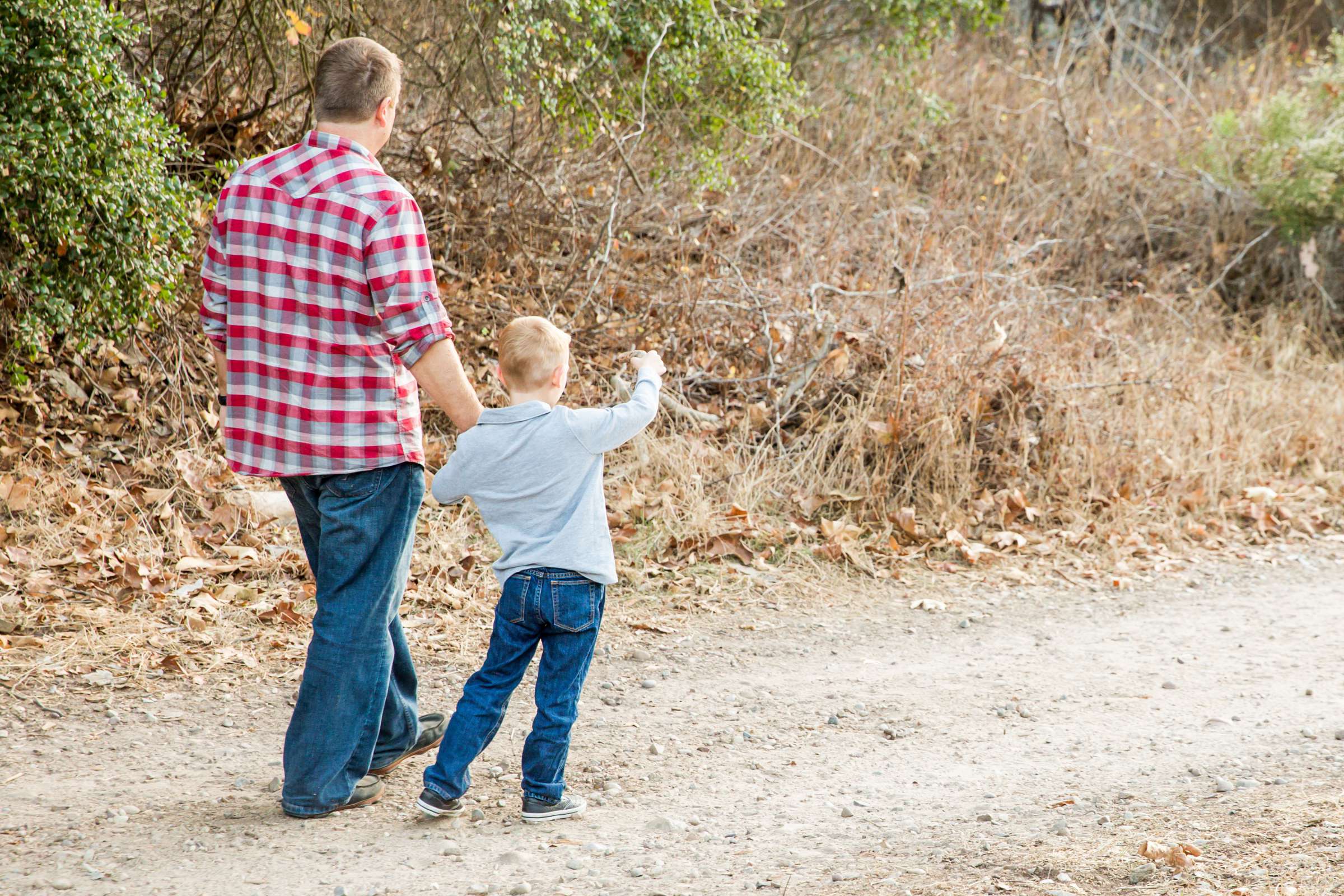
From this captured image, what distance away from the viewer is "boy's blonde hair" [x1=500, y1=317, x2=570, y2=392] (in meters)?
2.95

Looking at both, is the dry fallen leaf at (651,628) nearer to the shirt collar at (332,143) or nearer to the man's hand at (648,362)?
the man's hand at (648,362)

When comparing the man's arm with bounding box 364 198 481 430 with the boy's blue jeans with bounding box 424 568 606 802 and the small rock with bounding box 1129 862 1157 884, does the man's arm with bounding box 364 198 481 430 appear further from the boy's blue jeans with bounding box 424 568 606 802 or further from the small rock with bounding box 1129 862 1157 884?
the small rock with bounding box 1129 862 1157 884

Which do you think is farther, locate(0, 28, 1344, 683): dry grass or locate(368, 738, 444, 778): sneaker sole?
locate(0, 28, 1344, 683): dry grass

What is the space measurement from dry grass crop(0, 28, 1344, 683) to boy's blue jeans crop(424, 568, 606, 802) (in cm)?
156

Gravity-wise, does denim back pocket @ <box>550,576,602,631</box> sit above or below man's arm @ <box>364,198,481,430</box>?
below

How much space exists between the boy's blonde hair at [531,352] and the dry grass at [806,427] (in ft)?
6.57

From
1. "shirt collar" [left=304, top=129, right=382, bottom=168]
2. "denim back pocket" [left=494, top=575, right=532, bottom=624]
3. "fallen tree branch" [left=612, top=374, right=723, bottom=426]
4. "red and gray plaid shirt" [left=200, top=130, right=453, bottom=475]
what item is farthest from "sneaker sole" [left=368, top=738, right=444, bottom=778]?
"fallen tree branch" [left=612, top=374, right=723, bottom=426]

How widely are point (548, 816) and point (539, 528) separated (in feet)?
2.74

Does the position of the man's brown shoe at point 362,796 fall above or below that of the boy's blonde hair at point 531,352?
below

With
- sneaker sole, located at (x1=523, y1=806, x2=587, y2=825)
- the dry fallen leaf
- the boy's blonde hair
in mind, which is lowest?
the dry fallen leaf

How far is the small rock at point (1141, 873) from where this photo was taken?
9.39ft

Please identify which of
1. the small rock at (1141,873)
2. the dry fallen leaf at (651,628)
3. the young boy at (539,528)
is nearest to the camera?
the small rock at (1141,873)

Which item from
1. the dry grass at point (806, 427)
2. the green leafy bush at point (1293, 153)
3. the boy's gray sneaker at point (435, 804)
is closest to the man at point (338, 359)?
the boy's gray sneaker at point (435, 804)

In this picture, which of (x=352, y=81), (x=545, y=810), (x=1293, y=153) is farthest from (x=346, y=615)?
(x=1293, y=153)
